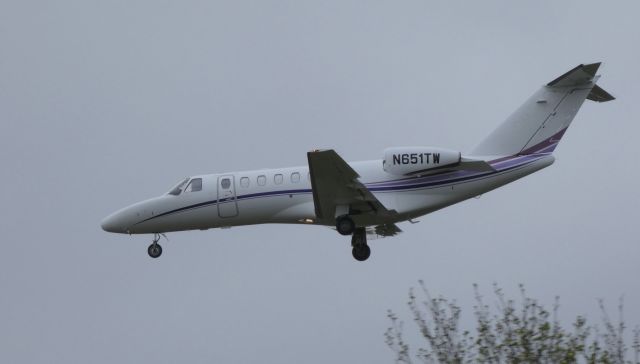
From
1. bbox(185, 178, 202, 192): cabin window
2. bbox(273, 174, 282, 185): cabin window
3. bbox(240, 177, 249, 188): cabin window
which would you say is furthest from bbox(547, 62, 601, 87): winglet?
bbox(185, 178, 202, 192): cabin window

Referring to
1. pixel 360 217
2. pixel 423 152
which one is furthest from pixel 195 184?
pixel 423 152

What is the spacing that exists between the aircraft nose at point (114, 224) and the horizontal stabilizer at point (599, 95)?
14232 mm

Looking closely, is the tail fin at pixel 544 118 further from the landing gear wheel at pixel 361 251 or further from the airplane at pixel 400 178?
the landing gear wheel at pixel 361 251

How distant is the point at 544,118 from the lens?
26.8 meters

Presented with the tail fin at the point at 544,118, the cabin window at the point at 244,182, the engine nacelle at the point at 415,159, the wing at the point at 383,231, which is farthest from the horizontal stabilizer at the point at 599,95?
the cabin window at the point at 244,182

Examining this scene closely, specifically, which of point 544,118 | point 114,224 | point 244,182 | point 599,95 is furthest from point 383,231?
point 114,224

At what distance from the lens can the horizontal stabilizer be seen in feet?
87.1

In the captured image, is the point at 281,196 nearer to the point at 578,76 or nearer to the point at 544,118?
the point at 544,118

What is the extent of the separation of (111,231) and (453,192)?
35.6ft

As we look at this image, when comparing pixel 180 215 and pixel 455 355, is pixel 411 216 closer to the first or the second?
pixel 180 215

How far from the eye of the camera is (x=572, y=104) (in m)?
26.5

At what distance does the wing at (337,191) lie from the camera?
26.0 m

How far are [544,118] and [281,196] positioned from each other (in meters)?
7.52

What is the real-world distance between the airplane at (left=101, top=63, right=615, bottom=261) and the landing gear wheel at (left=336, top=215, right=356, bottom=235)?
27 millimetres
